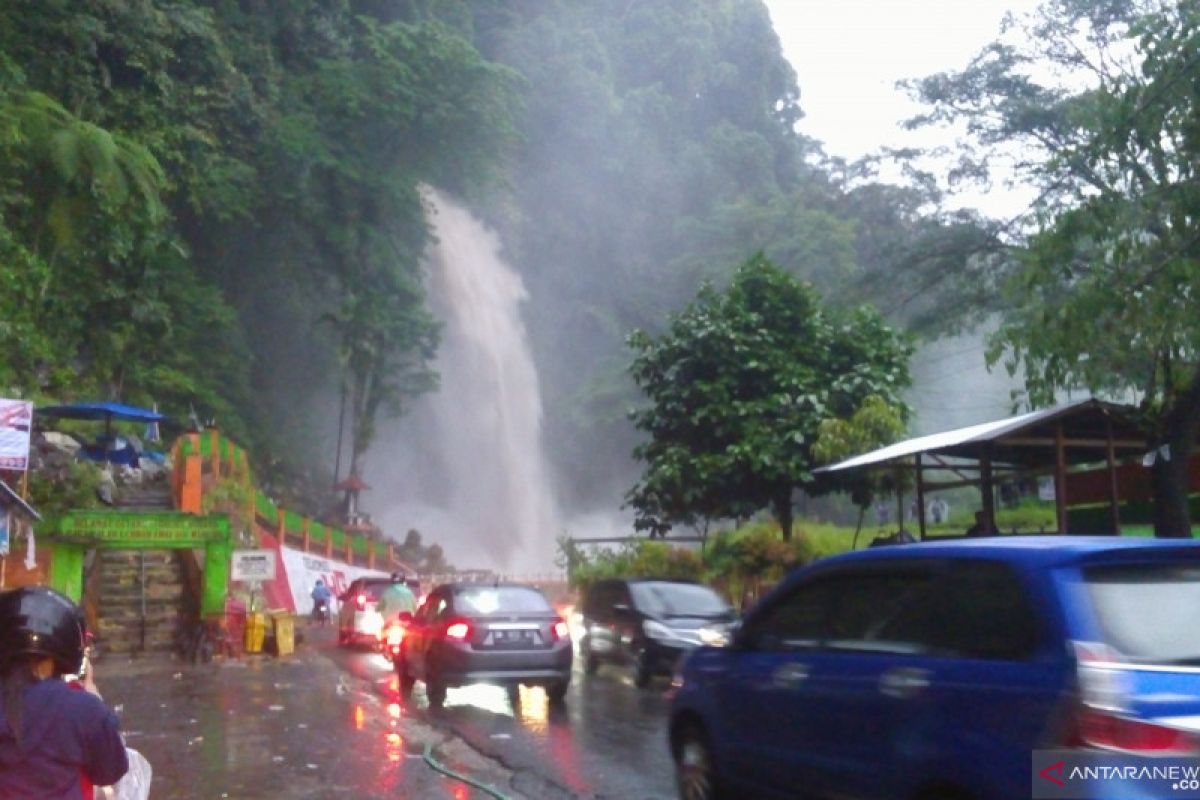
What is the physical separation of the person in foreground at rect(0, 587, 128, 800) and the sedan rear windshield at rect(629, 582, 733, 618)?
1402 centimetres

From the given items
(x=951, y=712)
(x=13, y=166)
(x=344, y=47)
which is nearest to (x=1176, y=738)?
(x=951, y=712)

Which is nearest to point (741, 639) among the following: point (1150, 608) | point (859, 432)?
point (1150, 608)

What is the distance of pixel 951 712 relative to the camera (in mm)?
5645

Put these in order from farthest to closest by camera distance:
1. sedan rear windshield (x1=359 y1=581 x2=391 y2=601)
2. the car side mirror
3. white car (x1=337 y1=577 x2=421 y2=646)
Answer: sedan rear windshield (x1=359 y1=581 x2=391 y2=601) < white car (x1=337 y1=577 x2=421 y2=646) < the car side mirror

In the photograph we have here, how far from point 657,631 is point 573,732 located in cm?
470

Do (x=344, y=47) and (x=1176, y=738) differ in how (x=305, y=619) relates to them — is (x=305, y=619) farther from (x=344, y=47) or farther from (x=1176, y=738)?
(x=1176, y=738)

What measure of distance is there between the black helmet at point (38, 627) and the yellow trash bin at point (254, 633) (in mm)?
20404

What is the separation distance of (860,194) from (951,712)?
45451mm

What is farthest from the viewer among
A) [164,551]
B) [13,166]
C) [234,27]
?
[234,27]

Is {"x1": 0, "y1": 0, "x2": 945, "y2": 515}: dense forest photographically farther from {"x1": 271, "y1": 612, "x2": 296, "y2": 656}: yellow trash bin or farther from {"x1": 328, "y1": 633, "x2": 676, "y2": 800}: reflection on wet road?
{"x1": 328, "y1": 633, "x2": 676, "y2": 800}: reflection on wet road

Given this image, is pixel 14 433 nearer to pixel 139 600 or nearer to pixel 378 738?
pixel 378 738

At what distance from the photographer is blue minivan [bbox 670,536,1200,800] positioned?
504cm

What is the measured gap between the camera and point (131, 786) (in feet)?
17.0

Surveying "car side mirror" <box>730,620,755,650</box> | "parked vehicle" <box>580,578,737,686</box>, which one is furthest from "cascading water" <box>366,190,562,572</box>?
"car side mirror" <box>730,620,755,650</box>
